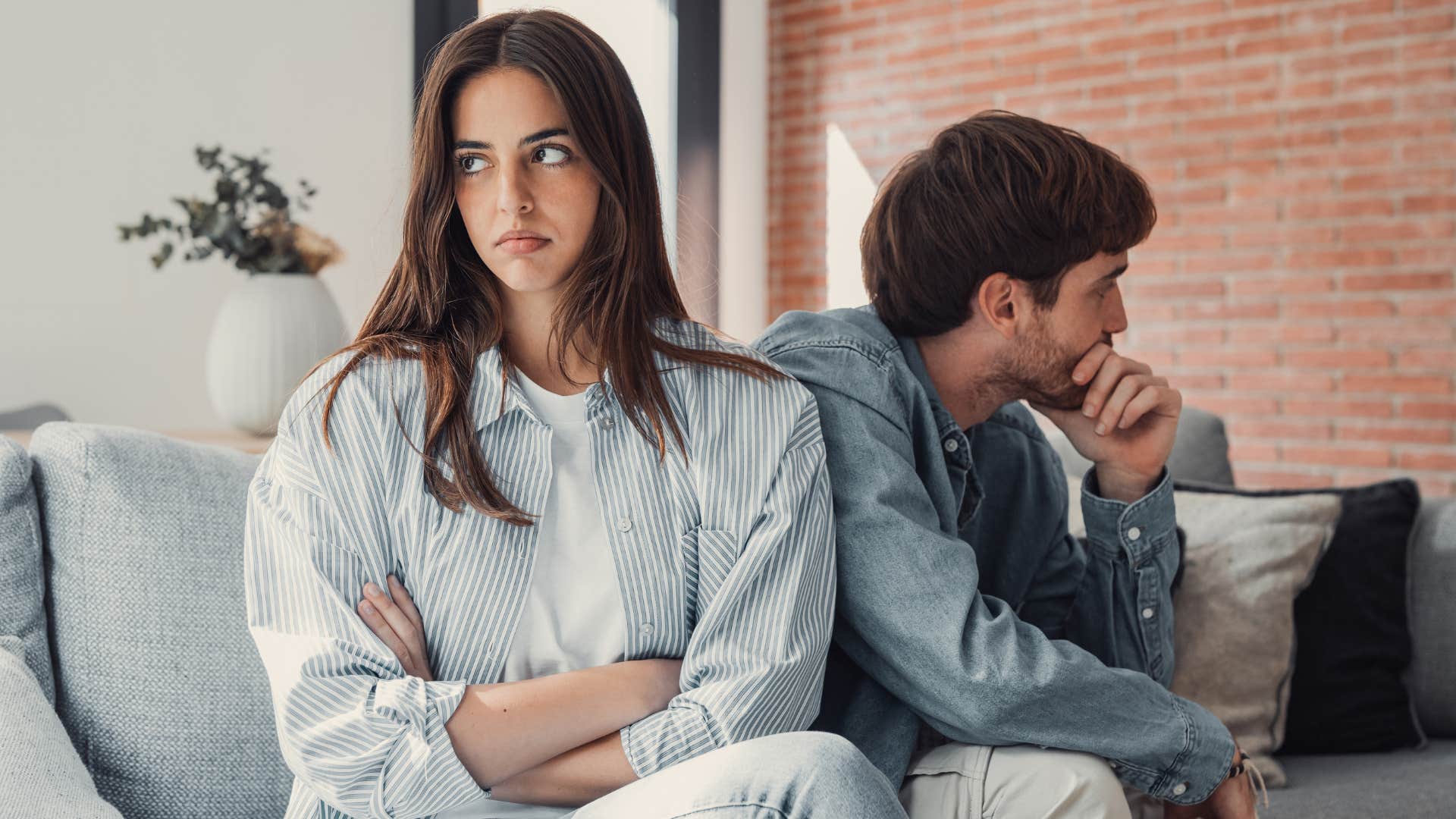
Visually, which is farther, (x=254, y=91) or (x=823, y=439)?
(x=254, y=91)

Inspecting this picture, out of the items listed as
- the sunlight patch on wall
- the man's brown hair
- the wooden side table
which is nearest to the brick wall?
the sunlight patch on wall

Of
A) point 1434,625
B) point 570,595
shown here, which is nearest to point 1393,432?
point 1434,625

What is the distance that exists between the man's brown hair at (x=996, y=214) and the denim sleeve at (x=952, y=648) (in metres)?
0.20

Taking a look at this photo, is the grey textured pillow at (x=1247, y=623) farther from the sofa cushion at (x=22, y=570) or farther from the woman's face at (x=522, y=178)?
the sofa cushion at (x=22, y=570)

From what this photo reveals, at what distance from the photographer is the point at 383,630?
1.13m

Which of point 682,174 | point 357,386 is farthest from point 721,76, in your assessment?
→ point 357,386

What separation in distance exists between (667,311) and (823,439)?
219 millimetres

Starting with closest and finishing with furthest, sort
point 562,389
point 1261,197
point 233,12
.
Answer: point 562,389
point 233,12
point 1261,197

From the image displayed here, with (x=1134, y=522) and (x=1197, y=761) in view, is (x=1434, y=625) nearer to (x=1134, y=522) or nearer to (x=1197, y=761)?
(x=1134, y=522)

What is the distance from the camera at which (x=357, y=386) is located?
1186mm

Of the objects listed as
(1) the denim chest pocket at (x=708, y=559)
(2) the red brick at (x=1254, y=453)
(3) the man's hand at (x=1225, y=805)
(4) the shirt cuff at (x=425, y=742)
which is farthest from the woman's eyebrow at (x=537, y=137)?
(2) the red brick at (x=1254, y=453)

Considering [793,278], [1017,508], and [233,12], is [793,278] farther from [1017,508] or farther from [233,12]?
[1017,508]

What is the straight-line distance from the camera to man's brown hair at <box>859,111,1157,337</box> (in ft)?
4.68

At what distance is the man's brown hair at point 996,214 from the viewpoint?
1426mm
